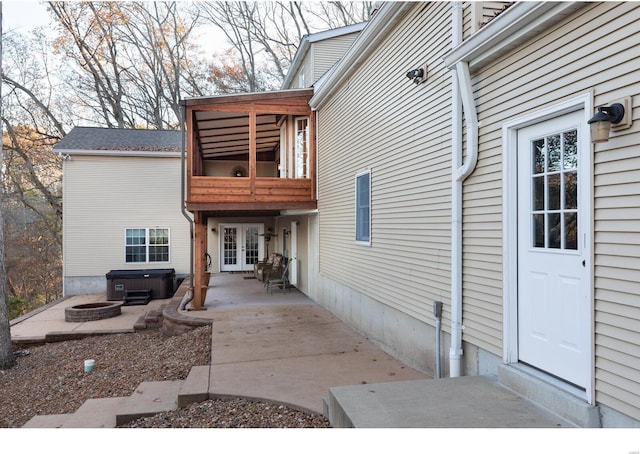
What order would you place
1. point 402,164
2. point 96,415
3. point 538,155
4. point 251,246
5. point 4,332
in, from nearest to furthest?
point 538,155 < point 96,415 < point 402,164 < point 4,332 < point 251,246

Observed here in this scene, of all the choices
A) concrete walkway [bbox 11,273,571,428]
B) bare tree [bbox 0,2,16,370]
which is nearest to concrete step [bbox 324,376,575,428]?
concrete walkway [bbox 11,273,571,428]

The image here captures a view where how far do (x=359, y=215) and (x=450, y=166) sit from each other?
9.56ft

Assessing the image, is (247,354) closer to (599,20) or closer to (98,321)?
(599,20)

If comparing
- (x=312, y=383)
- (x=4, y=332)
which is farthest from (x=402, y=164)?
(x=4, y=332)

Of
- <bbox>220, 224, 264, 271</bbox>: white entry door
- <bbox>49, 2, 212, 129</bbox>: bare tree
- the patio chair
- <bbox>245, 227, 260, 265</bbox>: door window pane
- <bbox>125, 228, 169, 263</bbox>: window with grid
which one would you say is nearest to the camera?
the patio chair

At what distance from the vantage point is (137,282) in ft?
40.4

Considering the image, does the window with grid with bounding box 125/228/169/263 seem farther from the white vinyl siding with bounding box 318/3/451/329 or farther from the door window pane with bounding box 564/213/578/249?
the door window pane with bounding box 564/213/578/249

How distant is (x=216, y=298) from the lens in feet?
32.2

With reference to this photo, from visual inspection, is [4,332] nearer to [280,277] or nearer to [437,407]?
[280,277]

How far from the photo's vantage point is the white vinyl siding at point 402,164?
4328 mm

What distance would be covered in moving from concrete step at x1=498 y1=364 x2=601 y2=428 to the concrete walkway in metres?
0.07

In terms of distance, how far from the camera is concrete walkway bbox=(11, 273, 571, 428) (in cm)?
287

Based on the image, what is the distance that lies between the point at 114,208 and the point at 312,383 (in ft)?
38.8

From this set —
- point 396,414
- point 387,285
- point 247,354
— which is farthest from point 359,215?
point 396,414
